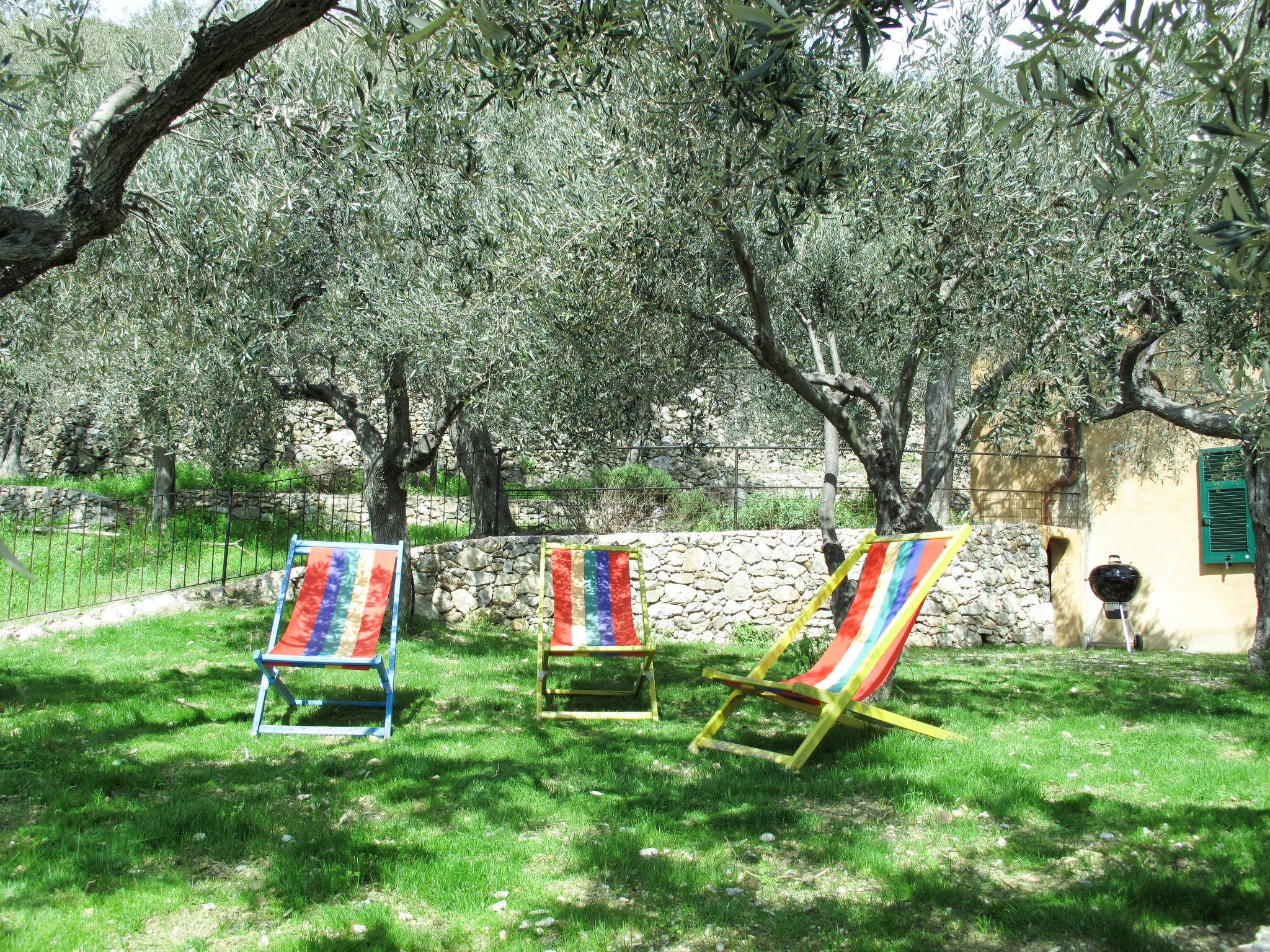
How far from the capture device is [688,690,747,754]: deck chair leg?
5137mm

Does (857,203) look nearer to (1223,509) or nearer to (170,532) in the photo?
(1223,509)

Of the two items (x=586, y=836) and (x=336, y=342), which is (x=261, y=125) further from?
(x=586, y=836)

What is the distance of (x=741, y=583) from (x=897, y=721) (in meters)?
6.00

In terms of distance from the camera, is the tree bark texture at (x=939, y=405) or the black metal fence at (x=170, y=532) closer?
the black metal fence at (x=170, y=532)

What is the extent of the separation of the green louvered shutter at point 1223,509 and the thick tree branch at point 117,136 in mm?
10105

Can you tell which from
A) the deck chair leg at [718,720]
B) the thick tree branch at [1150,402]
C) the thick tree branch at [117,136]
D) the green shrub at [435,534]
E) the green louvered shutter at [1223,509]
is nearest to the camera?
the thick tree branch at [117,136]

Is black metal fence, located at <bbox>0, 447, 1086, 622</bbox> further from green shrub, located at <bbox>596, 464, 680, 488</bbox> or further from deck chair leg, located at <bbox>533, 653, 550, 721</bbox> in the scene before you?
deck chair leg, located at <bbox>533, 653, 550, 721</bbox>

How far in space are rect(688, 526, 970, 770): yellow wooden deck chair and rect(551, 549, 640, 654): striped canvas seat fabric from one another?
136 cm

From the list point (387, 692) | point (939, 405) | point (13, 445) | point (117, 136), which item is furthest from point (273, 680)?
point (13, 445)

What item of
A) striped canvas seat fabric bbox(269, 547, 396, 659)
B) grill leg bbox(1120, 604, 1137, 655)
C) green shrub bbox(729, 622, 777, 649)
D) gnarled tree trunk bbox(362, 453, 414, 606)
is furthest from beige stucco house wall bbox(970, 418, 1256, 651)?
striped canvas seat fabric bbox(269, 547, 396, 659)

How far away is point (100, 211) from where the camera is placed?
360cm

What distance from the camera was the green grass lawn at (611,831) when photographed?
2.91 metres

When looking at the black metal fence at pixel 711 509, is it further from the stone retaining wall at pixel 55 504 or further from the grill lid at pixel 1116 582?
the stone retaining wall at pixel 55 504

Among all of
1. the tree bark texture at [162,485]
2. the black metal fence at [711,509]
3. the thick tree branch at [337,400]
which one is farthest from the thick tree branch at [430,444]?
the tree bark texture at [162,485]
